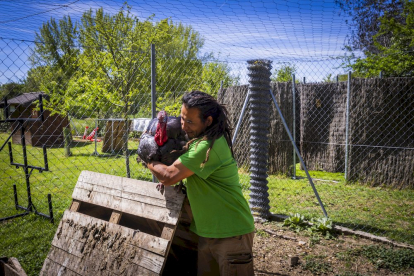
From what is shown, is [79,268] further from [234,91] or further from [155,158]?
[234,91]

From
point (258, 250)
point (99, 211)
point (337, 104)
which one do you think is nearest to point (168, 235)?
point (99, 211)

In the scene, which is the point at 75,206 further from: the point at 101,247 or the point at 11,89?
the point at 11,89

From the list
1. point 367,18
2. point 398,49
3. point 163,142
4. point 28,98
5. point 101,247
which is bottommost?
point 101,247

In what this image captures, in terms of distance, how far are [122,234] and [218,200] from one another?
2.92ft

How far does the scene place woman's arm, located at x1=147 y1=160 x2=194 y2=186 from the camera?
214 centimetres

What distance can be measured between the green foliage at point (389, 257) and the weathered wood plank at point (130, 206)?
8.34ft

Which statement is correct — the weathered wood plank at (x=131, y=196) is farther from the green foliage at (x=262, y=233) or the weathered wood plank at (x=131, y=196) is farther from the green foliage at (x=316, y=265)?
the green foliage at (x=262, y=233)

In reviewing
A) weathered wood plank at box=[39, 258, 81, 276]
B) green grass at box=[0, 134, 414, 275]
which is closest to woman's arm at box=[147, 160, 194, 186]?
weathered wood plank at box=[39, 258, 81, 276]

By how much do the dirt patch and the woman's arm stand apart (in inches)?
74.6

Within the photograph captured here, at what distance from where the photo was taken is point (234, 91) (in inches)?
322

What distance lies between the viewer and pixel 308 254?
12.4 feet

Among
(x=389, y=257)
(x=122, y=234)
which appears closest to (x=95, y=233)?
(x=122, y=234)

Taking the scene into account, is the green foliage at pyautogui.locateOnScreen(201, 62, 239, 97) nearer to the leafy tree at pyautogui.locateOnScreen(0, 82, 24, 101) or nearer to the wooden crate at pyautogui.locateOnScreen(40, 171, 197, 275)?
the leafy tree at pyautogui.locateOnScreen(0, 82, 24, 101)

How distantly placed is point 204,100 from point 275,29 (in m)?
3.24
